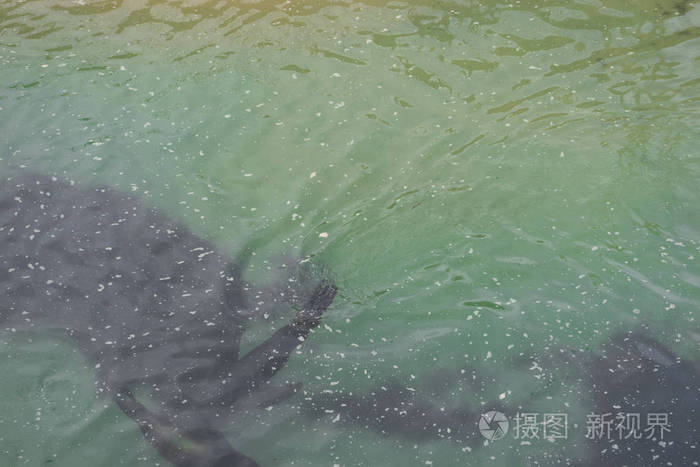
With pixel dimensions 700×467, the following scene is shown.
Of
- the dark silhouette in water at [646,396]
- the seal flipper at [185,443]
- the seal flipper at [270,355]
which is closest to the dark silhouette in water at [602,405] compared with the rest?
the dark silhouette in water at [646,396]

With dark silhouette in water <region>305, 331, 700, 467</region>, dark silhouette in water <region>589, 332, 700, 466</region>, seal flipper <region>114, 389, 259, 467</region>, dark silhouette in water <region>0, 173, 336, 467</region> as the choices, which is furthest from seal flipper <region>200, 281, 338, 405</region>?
dark silhouette in water <region>589, 332, 700, 466</region>

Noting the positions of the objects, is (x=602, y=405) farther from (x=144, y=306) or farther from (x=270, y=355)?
(x=144, y=306)

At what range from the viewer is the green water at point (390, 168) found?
4.14m

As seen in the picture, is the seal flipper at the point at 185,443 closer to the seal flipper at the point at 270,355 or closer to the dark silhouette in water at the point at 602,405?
the seal flipper at the point at 270,355

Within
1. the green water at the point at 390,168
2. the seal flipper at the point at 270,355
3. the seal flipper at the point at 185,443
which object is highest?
the green water at the point at 390,168

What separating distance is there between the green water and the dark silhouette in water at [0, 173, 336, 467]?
0.46 ft

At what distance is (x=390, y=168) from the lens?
18.4 ft

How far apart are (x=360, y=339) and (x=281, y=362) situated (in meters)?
0.54

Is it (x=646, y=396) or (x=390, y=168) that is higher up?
(x=390, y=168)

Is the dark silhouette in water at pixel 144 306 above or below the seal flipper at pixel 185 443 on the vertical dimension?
above

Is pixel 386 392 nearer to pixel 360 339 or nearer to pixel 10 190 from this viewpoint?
pixel 360 339

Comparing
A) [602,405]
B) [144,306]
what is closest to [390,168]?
[144,306]

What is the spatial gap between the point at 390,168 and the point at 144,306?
2277 millimetres

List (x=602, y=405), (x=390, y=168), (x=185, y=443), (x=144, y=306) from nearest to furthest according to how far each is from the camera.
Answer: (x=185, y=443) < (x=602, y=405) < (x=144, y=306) < (x=390, y=168)
